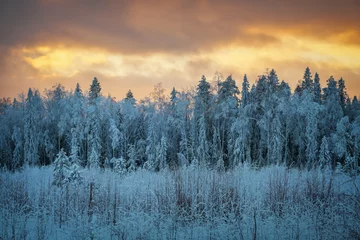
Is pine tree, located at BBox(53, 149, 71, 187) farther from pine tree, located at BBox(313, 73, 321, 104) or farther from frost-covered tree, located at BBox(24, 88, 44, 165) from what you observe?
pine tree, located at BBox(313, 73, 321, 104)

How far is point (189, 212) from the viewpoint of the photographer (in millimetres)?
10094

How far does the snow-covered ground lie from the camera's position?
825 cm

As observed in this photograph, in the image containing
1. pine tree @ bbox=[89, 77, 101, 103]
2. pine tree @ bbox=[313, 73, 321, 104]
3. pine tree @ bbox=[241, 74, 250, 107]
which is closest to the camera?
pine tree @ bbox=[241, 74, 250, 107]

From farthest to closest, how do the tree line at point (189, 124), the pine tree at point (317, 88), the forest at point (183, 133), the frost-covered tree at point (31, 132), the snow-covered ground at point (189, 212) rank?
the pine tree at point (317, 88), the frost-covered tree at point (31, 132), the tree line at point (189, 124), the forest at point (183, 133), the snow-covered ground at point (189, 212)

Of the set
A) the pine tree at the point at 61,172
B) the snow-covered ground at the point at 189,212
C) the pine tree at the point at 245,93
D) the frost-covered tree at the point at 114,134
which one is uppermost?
the pine tree at the point at 245,93

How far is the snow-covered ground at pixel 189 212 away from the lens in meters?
8.25

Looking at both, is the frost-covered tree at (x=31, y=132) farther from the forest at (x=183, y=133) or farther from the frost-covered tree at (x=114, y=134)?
the frost-covered tree at (x=114, y=134)

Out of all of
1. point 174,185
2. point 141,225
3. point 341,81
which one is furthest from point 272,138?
point 141,225

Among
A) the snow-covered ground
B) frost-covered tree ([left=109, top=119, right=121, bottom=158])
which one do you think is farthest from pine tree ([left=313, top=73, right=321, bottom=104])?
the snow-covered ground

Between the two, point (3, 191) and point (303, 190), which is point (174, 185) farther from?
point (3, 191)

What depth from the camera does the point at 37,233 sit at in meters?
8.48

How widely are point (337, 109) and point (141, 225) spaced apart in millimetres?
35749

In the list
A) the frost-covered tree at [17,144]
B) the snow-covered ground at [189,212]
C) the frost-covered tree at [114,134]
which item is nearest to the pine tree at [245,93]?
the frost-covered tree at [114,134]

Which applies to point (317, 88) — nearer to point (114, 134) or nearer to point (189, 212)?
point (114, 134)
